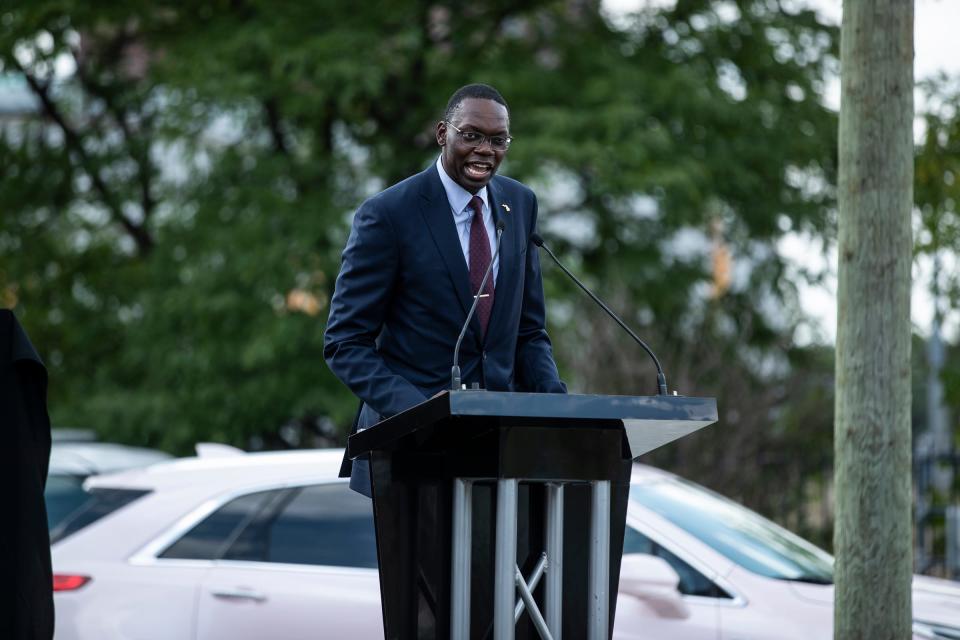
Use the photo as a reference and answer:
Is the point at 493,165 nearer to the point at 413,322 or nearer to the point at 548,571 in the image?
the point at 413,322

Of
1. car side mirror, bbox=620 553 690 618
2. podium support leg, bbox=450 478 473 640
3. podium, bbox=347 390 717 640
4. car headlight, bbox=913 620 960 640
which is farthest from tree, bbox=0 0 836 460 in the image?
podium support leg, bbox=450 478 473 640

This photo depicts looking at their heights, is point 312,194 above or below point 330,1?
below

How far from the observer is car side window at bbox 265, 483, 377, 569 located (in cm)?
641

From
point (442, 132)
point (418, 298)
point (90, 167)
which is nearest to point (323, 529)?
point (418, 298)

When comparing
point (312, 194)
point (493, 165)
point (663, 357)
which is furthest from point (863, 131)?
point (312, 194)

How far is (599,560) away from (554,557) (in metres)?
0.11

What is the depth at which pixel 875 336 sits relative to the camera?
16.4 ft

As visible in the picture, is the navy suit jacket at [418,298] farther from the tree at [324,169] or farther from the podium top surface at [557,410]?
the tree at [324,169]

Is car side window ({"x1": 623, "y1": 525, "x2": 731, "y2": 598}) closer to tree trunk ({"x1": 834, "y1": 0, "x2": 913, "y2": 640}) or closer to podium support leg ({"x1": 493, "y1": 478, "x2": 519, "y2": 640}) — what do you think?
tree trunk ({"x1": 834, "y1": 0, "x2": 913, "y2": 640})

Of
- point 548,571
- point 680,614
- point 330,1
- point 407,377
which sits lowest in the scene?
point 680,614

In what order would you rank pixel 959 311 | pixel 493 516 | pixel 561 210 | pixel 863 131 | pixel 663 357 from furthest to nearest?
1. pixel 561 210
2. pixel 663 357
3. pixel 959 311
4. pixel 863 131
5. pixel 493 516

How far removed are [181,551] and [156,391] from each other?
925 cm

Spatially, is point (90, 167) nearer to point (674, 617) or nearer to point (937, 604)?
point (674, 617)

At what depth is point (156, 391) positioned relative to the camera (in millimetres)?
15570
